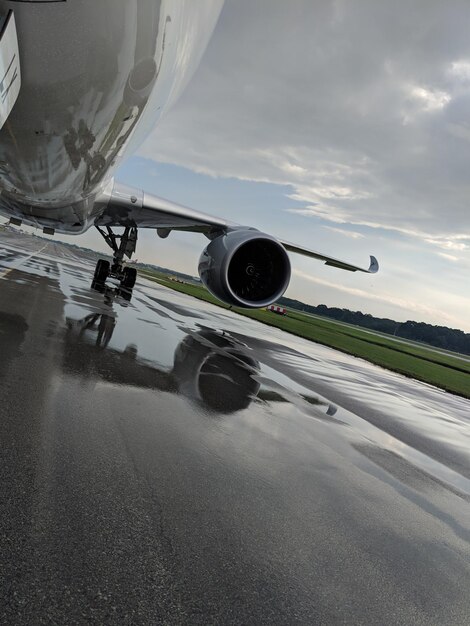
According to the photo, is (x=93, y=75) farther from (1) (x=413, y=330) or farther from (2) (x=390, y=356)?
(1) (x=413, y=330)

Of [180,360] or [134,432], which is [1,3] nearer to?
[134,432]

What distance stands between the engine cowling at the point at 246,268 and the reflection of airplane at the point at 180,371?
4.26ft

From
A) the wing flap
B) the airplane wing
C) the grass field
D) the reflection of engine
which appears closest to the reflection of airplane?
the reflection of engine

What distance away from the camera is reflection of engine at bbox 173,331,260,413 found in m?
4.87

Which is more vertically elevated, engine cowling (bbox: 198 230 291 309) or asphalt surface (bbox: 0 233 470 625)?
engine cowling (bbox: 198 230 291 309)

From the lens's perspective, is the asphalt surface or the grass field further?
the grass field

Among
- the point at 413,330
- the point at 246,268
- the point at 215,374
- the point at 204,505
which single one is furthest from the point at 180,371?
the point at 413,330

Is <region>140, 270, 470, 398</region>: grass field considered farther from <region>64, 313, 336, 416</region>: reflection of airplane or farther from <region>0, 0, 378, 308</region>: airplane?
<region>0, 0, 378, 308</region>: airplane

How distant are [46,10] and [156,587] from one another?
256cm

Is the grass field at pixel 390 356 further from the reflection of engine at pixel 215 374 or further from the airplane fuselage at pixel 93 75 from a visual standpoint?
the airplane fuselage at pixel 93 75

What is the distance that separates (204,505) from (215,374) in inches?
149

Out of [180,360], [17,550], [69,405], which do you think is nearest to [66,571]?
[17,550]

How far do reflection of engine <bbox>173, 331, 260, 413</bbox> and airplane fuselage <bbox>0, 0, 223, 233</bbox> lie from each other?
98.4 inches

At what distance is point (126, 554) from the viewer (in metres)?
1.87
